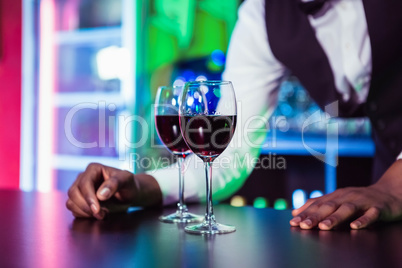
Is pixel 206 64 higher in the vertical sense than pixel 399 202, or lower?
higher

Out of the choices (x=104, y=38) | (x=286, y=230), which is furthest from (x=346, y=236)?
(x=104, y=38)

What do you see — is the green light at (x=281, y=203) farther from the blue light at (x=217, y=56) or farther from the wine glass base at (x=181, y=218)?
the wine glass base at (x=181, y=218)

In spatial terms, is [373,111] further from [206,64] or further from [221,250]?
[206,64]

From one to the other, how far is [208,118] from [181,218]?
0.22 metres

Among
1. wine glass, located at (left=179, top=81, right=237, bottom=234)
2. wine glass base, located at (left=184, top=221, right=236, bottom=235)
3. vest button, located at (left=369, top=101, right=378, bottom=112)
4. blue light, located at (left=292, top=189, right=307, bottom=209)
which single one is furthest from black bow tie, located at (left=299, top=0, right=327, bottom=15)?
blue light, located at (left=292, top=189, right=307, bottom=209)

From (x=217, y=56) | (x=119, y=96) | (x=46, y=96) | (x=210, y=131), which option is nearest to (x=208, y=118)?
(x=210, y=131)

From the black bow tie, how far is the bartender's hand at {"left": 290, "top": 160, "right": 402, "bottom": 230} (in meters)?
0.91

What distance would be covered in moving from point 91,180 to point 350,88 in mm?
1111

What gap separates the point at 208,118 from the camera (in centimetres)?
85

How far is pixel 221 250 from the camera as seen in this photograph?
0.68 meters

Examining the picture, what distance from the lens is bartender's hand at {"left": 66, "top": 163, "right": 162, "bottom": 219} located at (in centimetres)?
98

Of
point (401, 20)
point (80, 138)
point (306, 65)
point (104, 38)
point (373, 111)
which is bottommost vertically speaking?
point (80, 138)

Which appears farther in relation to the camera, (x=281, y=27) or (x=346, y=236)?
(x=281, y=27)

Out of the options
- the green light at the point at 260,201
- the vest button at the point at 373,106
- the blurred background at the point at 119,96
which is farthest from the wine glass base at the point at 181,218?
the green light at the point at 260,201
